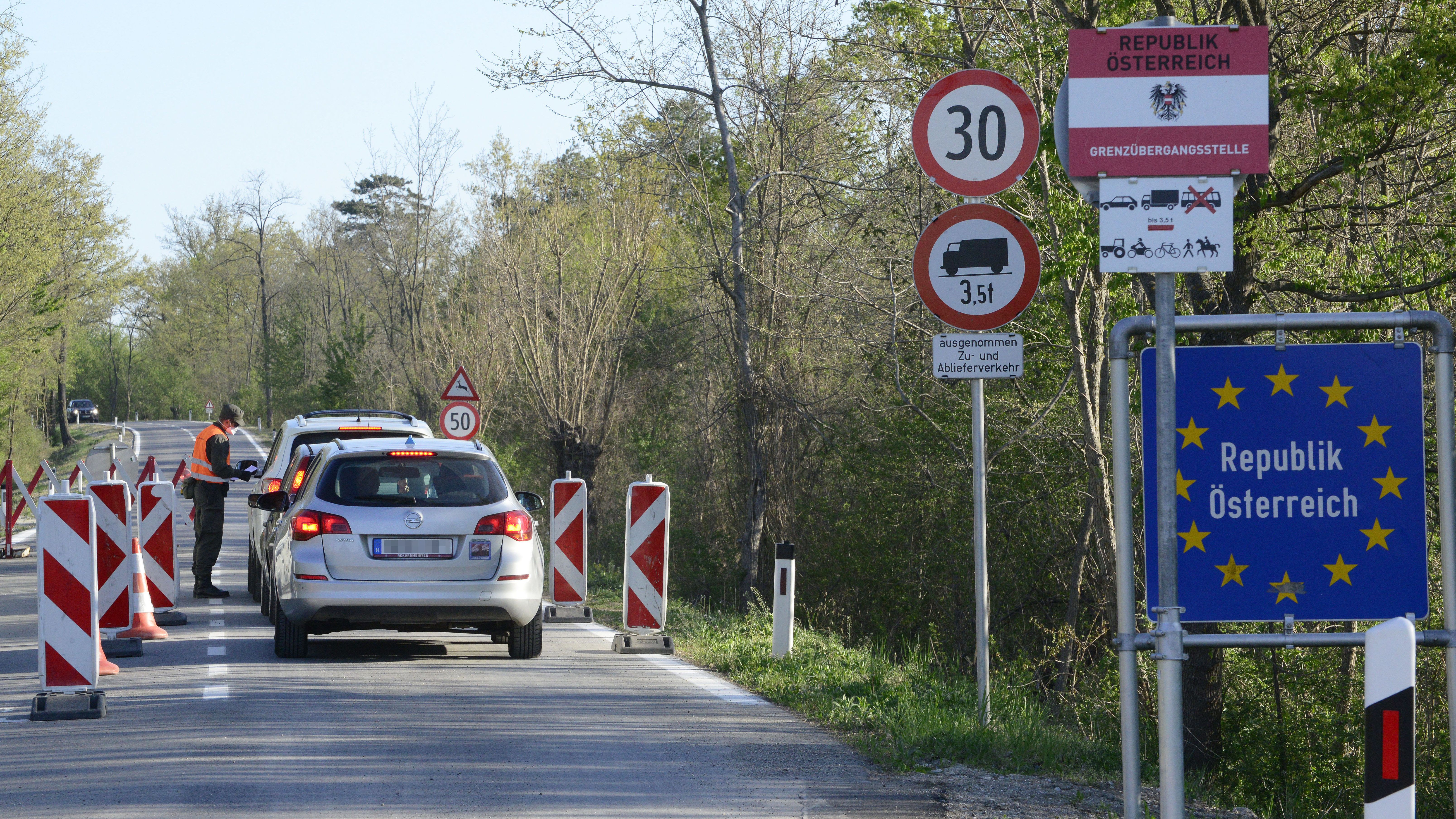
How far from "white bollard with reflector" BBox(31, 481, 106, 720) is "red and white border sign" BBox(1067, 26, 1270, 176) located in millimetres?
6127

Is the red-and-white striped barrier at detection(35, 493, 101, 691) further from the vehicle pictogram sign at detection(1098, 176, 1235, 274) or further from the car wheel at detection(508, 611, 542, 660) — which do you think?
the vehicle pictogram sign at detection(1098, 176, 1235, 274)

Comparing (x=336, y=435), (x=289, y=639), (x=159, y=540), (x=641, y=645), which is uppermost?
(x=336, y=435)

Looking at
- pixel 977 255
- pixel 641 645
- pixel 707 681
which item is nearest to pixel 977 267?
pixel 977 255

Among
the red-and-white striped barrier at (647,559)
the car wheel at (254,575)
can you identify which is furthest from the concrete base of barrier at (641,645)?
the car wheel at (254,575)

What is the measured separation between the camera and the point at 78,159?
45.2 m

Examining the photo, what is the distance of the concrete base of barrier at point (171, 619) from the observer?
12773 millimetres

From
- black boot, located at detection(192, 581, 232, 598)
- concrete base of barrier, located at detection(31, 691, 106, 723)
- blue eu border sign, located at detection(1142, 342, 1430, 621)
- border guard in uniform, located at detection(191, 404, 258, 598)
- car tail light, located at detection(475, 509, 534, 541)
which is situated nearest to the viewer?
blue eu border sign, located at detection(1142, 342, 1430, 621)

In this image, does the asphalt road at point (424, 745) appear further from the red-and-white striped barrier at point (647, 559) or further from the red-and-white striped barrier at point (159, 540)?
the red-and-white striped barrier at point (159, 540)

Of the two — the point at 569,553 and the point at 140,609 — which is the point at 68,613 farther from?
the point at 569,553

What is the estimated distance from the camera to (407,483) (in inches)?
402

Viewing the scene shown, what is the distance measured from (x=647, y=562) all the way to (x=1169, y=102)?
7.63 m

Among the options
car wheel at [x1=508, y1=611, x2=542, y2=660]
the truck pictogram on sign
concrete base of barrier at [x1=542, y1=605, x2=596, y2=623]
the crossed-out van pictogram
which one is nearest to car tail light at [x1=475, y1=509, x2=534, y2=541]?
car wheel at [x1=508, y1=611, x2=542, y2=660]

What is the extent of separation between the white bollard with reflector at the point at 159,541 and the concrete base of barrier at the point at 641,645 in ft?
15.0

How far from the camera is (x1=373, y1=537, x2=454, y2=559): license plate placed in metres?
9.88
